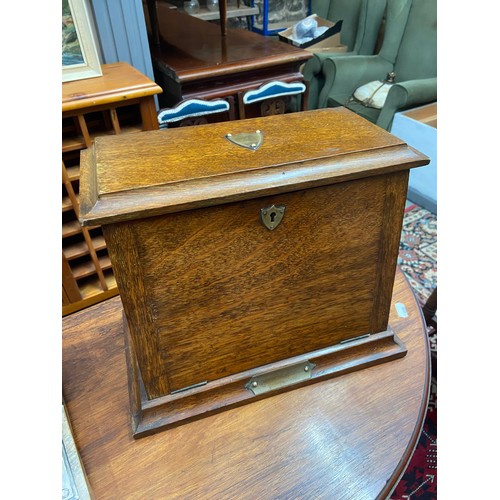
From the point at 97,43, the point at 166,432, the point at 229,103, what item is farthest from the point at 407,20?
the point at 166,432

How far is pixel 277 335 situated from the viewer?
2.30 feet

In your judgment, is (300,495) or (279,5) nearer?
(300,495)

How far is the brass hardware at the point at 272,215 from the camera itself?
1.85ft

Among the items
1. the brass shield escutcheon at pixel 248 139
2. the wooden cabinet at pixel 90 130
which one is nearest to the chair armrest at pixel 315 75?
the wooden cabinet at pixel 90 130

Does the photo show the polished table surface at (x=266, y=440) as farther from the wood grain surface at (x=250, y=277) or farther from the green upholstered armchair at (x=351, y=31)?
the green upholstered armchair at (x=351, y=31)

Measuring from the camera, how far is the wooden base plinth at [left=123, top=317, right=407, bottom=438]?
2.21 ft

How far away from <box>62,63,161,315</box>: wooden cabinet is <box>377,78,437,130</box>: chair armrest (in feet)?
4.77

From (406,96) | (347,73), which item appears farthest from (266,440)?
(347,73)

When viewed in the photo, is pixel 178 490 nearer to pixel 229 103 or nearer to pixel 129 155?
pixel 129 155

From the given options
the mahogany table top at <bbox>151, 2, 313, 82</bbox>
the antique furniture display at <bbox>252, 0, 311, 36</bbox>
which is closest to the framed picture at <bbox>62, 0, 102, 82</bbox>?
the mahogany table top at <bbox>151, 2, 313, 82</bbox>

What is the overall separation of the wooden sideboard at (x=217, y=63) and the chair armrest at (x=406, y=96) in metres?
0.71

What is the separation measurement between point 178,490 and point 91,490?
0.41ft

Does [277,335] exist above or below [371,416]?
above

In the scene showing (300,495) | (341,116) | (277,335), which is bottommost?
(300,495)
